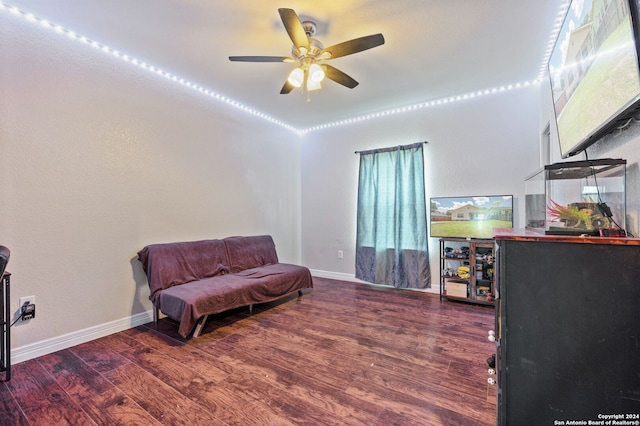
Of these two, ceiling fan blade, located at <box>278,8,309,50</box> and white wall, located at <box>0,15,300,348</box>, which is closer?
ceiling fan blade, located at <box>278,8,309,50</box>

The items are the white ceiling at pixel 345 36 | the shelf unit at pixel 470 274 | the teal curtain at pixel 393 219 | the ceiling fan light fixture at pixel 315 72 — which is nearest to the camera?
the white ceiling at pixel 345 36

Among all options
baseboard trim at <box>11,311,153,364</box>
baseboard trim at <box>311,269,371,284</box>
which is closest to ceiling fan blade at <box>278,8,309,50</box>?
baseboard trim at <box>11,311,153,364</box>

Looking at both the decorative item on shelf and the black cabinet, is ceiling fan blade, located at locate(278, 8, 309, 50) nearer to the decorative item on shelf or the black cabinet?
the black cabinet

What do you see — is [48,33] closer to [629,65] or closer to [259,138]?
[259,138]

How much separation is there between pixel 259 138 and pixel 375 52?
87.9 inches

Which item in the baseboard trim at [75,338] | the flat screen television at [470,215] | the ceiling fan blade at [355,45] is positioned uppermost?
the ceiling fan blade at [355,45]

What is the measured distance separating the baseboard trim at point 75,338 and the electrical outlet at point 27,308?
22 cm

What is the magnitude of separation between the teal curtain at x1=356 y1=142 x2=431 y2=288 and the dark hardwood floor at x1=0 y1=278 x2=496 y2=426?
3.59 ft

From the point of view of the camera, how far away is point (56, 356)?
7.05 feet

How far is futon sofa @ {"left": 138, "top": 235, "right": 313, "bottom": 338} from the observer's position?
2.48 m

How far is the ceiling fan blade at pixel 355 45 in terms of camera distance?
191cm

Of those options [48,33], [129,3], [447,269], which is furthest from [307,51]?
[447,269]

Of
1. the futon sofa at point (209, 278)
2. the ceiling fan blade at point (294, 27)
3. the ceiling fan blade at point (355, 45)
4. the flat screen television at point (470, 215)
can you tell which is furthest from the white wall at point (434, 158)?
the ceiling fan blade at point (294, 27)

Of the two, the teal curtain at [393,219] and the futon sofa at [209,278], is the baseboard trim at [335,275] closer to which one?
the teal curtain at [393,219]
